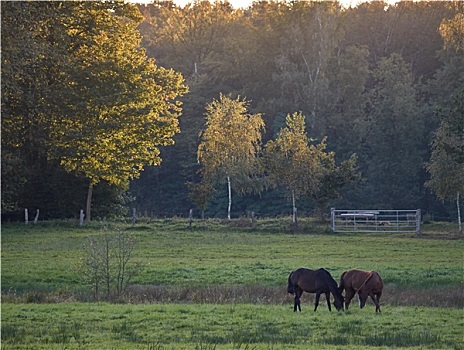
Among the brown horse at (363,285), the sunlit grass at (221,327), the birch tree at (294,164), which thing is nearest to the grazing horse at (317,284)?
the brown horse at (363,285)

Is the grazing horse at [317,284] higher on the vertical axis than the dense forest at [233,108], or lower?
lower

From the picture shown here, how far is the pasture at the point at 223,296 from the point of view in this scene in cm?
1595

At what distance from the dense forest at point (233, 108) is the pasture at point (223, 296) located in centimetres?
664

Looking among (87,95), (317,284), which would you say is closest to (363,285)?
(317,284)

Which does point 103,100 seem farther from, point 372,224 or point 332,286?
point 332,286

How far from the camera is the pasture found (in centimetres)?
1595

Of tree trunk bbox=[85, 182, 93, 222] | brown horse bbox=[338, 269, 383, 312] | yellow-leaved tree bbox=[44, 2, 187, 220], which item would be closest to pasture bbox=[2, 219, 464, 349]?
brown horse bbox=[338, 269, 383, 312]

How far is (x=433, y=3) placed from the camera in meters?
84.2

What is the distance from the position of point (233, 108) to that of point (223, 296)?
155ft

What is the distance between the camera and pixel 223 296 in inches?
901

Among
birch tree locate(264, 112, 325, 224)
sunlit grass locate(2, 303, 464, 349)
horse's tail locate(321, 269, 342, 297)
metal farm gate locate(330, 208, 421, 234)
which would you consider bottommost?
sunlit grass locate(2, 303, 464, 349)

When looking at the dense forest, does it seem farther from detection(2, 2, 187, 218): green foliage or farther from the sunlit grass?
the sunlit grass

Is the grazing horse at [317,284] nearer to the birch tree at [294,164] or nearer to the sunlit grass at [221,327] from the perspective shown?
the sunlit grass at [221,327]

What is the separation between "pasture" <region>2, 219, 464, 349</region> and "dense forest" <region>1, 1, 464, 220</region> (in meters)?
6.64
